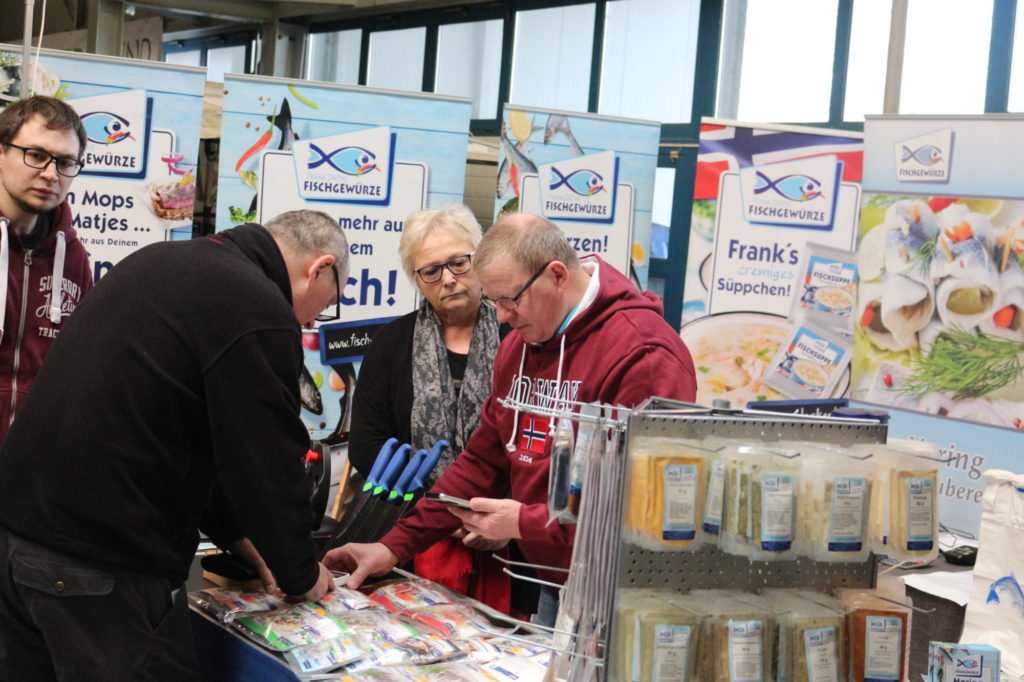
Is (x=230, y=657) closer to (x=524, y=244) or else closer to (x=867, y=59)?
(x=524, y=244)

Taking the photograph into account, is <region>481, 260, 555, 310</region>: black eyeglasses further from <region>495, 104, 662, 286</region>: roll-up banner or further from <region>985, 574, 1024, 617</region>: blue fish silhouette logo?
<region>495, 104, 662, 286</region>: roll-up banner

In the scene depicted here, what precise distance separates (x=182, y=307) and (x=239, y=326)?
0.12m

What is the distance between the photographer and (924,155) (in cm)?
447

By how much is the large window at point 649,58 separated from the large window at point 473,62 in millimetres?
1164

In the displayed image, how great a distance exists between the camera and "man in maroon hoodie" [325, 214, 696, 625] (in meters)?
2.24

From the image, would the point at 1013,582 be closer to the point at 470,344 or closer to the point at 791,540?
the point at 791,540

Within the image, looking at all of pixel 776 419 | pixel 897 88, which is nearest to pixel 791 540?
pixel 776 419

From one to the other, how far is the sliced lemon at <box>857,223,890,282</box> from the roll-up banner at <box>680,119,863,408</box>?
511 mm

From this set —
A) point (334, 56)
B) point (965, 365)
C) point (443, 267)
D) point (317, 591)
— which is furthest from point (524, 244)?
point (334, 56)

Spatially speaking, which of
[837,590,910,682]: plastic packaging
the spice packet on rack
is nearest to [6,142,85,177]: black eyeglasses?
[837,590,910,682]: plastic packaging

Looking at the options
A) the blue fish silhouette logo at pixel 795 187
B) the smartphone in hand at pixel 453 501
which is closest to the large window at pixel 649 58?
the blue fish silhouette logo at pixel 795 187

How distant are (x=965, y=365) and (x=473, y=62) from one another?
5232mm

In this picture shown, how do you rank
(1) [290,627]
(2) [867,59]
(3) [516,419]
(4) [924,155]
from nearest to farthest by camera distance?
(1) [290,627]
(3) [516,419]
(4) [924,155]
(2) [867,59]

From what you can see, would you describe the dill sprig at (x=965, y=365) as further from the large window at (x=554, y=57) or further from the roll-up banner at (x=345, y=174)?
the large window at (x=554, y=57)
